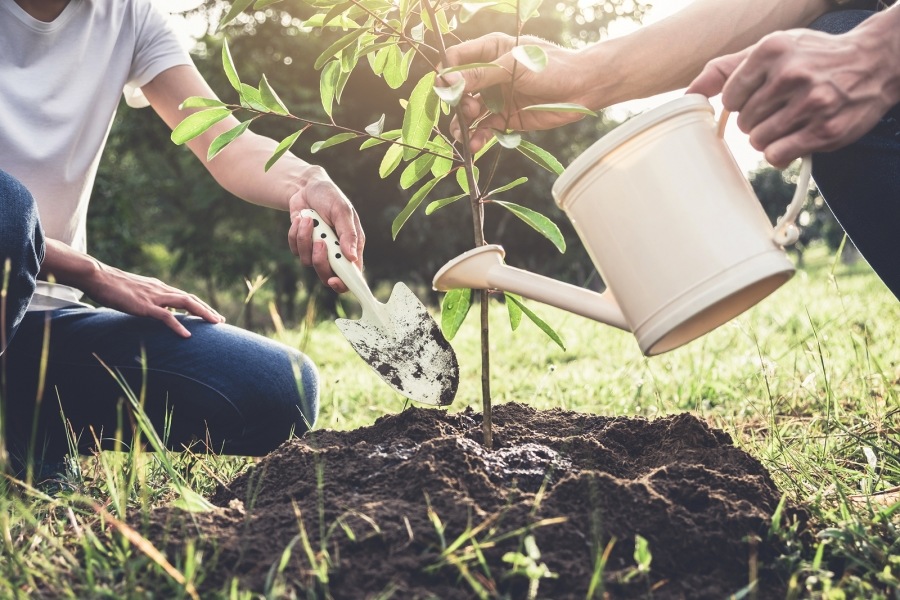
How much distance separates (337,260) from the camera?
1.73m

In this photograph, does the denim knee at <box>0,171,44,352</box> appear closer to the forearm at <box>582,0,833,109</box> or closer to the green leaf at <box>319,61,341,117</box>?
the green leaf at <box>319,61,341,117</box>

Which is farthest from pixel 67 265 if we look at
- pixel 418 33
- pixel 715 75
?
pixel 715 75

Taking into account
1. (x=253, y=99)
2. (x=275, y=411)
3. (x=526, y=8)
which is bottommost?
(x=275, y=411)

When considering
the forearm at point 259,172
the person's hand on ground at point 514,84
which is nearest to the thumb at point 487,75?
the person's hand on ground at point 514,84

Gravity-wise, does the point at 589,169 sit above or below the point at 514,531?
above

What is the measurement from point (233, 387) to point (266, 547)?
3.50 ft

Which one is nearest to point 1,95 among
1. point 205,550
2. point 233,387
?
point 233,387

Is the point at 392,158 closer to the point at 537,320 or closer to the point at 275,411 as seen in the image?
the point at 537,320

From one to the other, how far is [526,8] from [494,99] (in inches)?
8.3

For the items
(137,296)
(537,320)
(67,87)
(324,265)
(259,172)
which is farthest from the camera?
(67,87)

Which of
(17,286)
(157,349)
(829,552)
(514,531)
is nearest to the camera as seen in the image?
(514,531)

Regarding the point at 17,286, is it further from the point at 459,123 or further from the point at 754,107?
the point at 754,107

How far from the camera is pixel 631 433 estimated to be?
167 centimetres

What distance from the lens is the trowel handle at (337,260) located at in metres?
1.73
